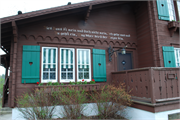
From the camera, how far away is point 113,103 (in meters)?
5.47

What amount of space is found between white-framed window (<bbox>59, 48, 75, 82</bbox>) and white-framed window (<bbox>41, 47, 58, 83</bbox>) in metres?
0.32

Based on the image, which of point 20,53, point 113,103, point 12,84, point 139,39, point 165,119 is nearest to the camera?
point 165,119

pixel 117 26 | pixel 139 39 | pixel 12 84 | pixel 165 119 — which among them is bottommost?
pixel 165 119

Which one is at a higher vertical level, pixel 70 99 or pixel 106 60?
pixel 106 60

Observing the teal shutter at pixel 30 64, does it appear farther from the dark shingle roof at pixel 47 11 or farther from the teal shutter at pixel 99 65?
the teal shutter at pixel 99 65

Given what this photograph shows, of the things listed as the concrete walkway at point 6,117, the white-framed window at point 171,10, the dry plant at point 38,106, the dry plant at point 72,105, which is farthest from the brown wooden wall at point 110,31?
the dry plant at point 72,105

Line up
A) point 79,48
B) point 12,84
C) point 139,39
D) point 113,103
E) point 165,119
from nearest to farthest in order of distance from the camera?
point 165,119 → point 113,103 → point 12,84 → point 79,48 → point 139,39

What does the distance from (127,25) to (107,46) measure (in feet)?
6.13

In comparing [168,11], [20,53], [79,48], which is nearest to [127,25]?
[168,11]

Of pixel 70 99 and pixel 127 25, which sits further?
pixel 127 25

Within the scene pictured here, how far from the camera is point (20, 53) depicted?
20.7ft

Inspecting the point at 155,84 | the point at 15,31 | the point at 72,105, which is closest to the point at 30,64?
the point at 15,31

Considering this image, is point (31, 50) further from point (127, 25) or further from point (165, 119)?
point (165, 119)

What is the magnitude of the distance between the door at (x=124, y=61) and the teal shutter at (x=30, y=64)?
4.19 m
